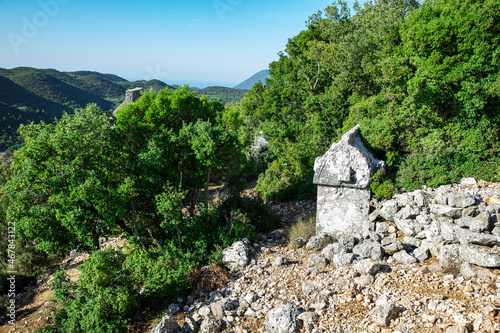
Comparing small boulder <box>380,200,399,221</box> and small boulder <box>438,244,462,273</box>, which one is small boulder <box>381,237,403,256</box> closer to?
small boulder <box>380,200,399,221</box>

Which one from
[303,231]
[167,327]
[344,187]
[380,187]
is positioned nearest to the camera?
[167,327]

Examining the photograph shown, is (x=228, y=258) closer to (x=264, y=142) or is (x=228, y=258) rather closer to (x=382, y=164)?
(x=382, y=164)

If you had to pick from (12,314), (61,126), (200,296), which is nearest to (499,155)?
(200,296)

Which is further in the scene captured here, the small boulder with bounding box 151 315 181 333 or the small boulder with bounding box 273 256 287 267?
the small boulder with bounding box 273 256 287 267

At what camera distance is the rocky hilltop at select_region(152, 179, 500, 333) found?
5.01 meters

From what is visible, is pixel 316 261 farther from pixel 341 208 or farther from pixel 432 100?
pixel 432 100

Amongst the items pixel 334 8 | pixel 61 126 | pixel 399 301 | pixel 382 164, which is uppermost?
pixel 334 8

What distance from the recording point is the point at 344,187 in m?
8.32

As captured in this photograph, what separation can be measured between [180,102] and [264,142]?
10.0 meters

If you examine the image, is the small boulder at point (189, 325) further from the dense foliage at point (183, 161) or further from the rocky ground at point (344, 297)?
the dense foliage at point (183, 161)

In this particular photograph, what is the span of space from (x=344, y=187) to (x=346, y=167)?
636mm

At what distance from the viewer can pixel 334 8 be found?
20.1 metres

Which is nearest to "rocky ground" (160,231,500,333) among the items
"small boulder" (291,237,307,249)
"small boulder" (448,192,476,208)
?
"small boulder" (291,237,307,249)

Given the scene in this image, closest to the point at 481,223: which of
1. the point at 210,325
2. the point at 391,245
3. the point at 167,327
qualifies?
the point at 391,245
